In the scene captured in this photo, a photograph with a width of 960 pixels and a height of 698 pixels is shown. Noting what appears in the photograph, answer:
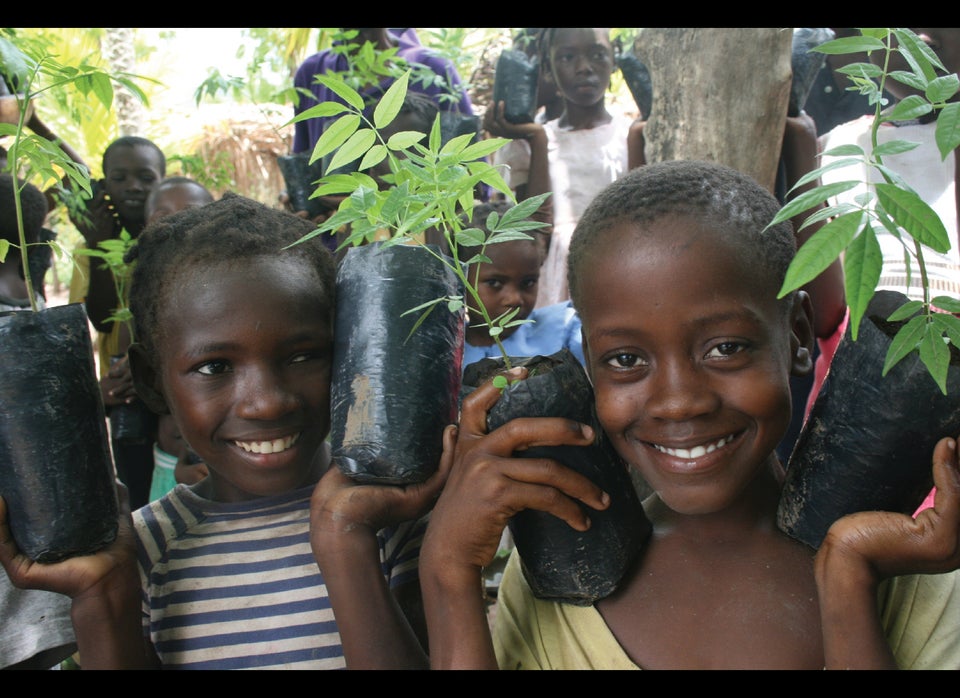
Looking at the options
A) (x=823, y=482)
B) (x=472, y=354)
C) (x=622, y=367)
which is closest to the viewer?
(x=823, y=482)

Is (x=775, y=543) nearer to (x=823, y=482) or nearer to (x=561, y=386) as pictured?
(x=823, y=482)

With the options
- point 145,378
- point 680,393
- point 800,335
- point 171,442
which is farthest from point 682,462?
point 171,442

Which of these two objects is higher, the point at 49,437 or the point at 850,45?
the point at 850,45

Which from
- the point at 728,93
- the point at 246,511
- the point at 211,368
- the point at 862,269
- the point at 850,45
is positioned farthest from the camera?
the point at 728,93

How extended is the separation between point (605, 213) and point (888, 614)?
898 mm

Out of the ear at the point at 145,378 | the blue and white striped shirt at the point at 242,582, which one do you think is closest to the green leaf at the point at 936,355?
the blue and white striped shirt at the point at 242,582

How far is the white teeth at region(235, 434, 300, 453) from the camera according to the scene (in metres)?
1.76

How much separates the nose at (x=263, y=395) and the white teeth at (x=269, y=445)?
0.08 metres

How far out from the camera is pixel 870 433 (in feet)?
4.36

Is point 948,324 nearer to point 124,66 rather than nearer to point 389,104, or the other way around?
point 389,104

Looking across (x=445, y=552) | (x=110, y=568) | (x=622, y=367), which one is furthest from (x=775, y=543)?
(x=110, y=568)

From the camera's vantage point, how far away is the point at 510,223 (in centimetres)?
144

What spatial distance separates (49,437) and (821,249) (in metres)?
1.37

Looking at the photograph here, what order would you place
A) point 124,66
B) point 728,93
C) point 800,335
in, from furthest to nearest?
point 124,66 < point 728,93 < point 800,335
